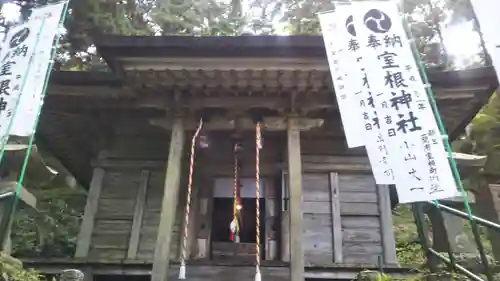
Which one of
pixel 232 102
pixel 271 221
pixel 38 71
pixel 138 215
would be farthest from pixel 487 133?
A: pixel 38 71

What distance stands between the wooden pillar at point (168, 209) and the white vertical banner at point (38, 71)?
2120 millimetres

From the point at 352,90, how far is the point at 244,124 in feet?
7.68

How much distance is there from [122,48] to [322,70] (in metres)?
3.17

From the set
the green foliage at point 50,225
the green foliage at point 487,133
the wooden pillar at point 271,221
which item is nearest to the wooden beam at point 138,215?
the wooden pillar at point 271,221

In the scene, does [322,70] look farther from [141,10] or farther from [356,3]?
[141,10]

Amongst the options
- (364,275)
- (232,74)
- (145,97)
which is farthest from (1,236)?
(364,275)

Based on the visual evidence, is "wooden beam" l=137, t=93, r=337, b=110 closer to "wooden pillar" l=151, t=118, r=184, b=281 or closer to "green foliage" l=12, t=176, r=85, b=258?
"wooden pillar" l=151, t=118, r=184, b=281

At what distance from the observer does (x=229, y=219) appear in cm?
956

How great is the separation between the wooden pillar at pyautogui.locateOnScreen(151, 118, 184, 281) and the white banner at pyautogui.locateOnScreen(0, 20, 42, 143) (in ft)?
7.69

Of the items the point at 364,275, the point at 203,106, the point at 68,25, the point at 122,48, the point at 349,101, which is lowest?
the point at 364,275

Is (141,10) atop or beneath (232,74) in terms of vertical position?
atop

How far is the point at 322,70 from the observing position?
681 centimetres

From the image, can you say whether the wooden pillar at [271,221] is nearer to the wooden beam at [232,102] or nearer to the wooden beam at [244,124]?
the wooden beam at [244,124]

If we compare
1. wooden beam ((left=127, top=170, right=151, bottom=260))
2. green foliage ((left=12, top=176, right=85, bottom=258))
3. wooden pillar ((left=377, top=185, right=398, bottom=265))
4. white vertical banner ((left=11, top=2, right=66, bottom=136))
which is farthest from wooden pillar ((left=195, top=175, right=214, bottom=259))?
white vertical banner ((left=11, top=2, right=66, bottom=136))
